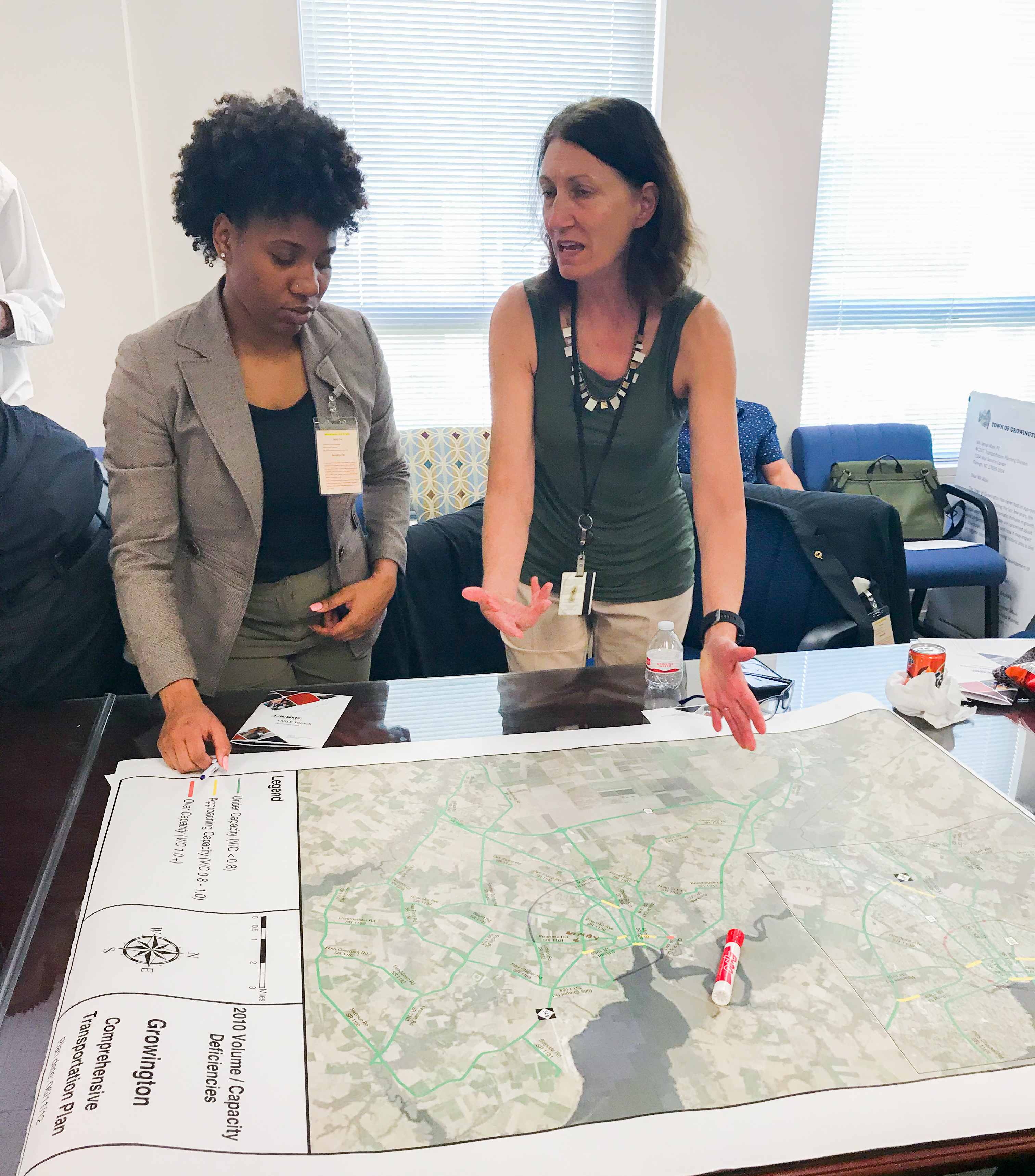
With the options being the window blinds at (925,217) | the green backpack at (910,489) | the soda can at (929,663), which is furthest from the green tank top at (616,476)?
the window blinds at (925,217)

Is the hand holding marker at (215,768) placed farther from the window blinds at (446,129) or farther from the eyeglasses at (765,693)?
the window blinds at (446,129)

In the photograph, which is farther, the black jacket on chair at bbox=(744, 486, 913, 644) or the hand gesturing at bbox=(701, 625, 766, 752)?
the black jacket on chair at bbox=(744, 486, 913, 644)

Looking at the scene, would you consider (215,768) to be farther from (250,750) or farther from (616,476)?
(616,476)

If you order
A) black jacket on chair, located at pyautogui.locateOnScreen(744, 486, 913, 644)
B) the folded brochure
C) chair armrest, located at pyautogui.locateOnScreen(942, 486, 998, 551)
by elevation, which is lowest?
chair armrest, located at pyautogui.locateOnScreen(942, 486, 998, 551)

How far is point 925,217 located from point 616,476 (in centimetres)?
346

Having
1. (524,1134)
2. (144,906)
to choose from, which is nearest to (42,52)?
(144,906)

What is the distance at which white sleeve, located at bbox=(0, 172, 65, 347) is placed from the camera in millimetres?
2785

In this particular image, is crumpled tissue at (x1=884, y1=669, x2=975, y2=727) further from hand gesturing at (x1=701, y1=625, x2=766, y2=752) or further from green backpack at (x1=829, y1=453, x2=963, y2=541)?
green backpack at (x1=829, y1=453, x2=963, y2=541)

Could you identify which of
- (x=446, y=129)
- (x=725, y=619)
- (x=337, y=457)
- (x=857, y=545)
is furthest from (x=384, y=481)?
(x=446, y=129)

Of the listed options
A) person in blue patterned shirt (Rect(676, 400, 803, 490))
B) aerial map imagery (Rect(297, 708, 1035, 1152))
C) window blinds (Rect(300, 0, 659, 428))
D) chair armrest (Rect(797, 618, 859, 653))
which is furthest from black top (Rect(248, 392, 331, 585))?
person in blue patterned shirt (Rect(676, 400, 803, 490))

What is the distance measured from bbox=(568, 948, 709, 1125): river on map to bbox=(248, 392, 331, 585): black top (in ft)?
2.99

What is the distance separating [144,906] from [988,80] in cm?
472

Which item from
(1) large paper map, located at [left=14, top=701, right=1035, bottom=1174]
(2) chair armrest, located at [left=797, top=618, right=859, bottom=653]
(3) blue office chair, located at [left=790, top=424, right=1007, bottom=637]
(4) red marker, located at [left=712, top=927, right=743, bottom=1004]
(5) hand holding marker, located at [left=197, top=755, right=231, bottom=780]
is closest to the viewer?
(1) large paper map, located at [left=14, top=701, right=1035, bottom=1174]

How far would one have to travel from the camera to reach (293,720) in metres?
1.24
